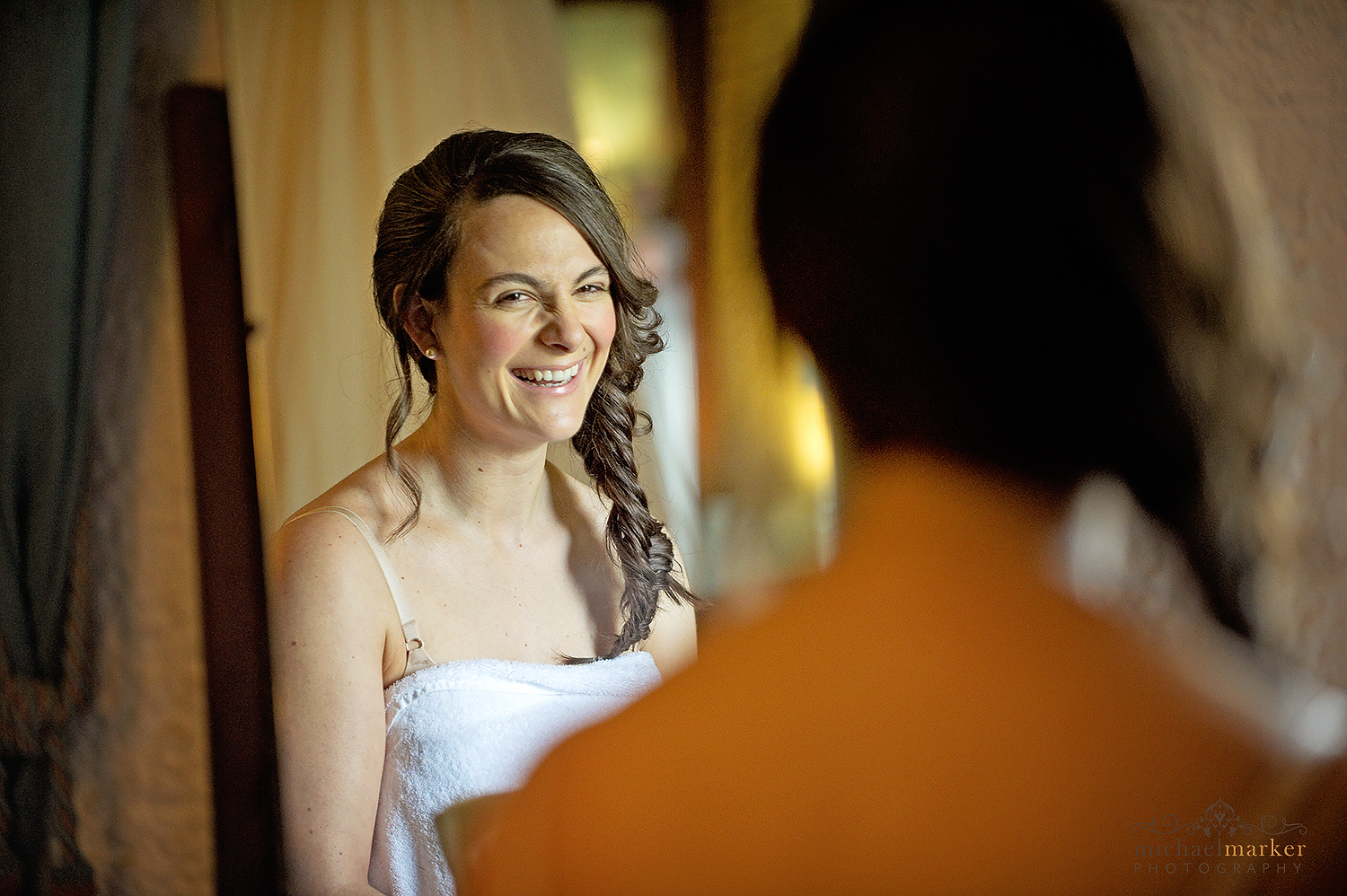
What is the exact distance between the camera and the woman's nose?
625 mm

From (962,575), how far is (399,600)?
0.41m

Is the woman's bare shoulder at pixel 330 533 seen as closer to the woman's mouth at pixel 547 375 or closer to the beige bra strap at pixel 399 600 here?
the beige bra strap at pixel 399 600

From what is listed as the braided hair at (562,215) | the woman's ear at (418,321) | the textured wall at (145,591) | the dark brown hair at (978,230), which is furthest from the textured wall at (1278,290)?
the textured wall at (145,591)

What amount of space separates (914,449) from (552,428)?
268mm

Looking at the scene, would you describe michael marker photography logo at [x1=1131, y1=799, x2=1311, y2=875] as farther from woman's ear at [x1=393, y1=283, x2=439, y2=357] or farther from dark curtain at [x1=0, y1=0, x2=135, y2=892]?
dark curtain at [x1=0, y1=0, x2=135, y2=892]

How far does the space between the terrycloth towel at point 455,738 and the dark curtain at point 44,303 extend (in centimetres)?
28

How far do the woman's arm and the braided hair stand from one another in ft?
0.17

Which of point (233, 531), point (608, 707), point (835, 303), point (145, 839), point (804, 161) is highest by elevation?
point (804, 161)

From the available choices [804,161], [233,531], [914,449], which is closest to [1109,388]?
[914,449]

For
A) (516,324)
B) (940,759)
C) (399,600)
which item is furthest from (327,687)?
(940,759)

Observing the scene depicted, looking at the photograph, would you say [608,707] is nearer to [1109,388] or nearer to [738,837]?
[738,837]

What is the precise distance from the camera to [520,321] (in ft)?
2.03

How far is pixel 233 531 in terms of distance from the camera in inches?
26.6

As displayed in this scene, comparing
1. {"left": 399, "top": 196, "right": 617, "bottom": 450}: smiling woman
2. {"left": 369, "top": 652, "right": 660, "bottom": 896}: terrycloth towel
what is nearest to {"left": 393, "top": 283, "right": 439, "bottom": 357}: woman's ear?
{"left": 399, "top": 196, "right": 617, "bottom": 450}: smiling woman
